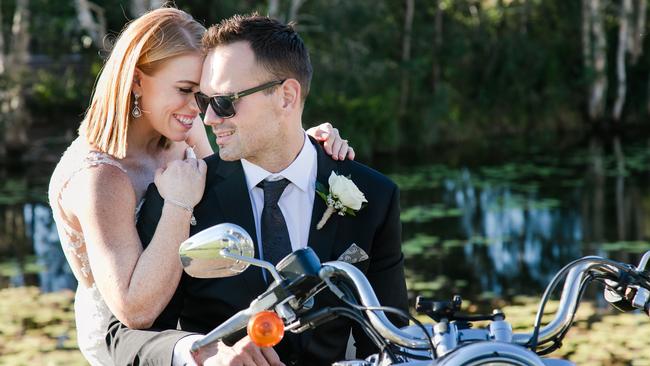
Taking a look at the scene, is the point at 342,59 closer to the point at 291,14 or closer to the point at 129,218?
the point at 291,14

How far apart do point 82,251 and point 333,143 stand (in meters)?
1.05

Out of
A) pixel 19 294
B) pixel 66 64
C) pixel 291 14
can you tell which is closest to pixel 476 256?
pixel 19 294

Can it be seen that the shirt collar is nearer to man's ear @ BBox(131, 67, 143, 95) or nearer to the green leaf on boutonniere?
the green leaf on boutonniere

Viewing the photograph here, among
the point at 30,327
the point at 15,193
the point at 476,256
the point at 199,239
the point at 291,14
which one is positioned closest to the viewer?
the point at 199,239

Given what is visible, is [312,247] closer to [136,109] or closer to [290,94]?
[290,94]

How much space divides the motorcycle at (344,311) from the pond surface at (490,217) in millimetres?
6574

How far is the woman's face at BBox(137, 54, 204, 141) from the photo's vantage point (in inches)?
133

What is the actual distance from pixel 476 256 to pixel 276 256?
780 centimetres

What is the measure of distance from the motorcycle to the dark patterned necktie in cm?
84

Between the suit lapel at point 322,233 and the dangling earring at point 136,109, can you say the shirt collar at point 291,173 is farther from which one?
the dangling earring at point 136,109

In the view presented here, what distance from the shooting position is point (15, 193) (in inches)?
631

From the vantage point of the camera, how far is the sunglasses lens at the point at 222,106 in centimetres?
285

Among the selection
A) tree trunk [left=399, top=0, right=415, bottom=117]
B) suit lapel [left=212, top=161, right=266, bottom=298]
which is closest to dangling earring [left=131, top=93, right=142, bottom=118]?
suit lapel [left=212, top=161, right=266, bottom=298]

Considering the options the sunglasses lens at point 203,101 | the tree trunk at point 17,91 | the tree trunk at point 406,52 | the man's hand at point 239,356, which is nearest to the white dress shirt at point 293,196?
the sunglasses lens at point 203,101
